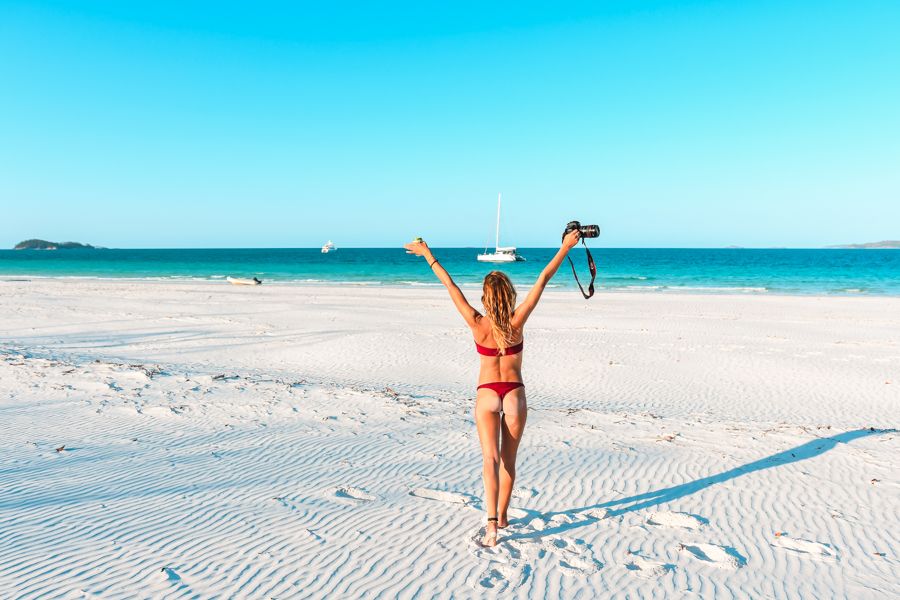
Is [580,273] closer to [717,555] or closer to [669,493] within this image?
[669,493]

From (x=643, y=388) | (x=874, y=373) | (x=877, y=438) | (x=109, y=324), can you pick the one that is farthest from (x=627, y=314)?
(x=109, y=324)

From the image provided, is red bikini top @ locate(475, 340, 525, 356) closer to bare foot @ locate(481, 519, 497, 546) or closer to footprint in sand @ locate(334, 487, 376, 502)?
bare foot @ locate(481, 519, 497, 546)

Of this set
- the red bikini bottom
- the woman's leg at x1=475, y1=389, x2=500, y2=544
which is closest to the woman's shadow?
the woman's leg at x1=475, y1=389, x2=500, y2=544

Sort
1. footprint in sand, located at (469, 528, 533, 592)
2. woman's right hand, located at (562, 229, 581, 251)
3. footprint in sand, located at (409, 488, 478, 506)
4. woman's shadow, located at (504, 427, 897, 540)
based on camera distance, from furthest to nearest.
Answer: footprint in sand, located at (409, 488, 478, 506) → woman's shadow, located at (504, 427, 897, 540) → woman's right hand, located at (562, 229, 581, 251) → footprint in sand, located at (469, 528, 533, 592)

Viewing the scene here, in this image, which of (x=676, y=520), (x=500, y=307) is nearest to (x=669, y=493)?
(x=676, y=520)

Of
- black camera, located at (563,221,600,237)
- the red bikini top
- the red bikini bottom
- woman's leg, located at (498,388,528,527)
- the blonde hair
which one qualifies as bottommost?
woman's leg, located at (498,388,528,527)

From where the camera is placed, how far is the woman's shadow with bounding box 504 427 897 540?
15.1 ft

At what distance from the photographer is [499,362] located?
12.7ft

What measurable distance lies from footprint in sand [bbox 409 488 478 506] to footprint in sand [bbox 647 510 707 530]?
4.94 feet

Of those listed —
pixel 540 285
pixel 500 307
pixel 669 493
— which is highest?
pixel 540 285

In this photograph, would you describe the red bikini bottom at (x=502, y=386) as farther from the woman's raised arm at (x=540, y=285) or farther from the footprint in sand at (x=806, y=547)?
the footprint in sand at (x=806, y=547)

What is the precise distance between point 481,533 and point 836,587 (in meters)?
2.37

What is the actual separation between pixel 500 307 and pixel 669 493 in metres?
2.89

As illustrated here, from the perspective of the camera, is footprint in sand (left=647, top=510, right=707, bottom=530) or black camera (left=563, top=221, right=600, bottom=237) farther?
footprint in sand (left=647, top=510, right=707, bottom=530)
